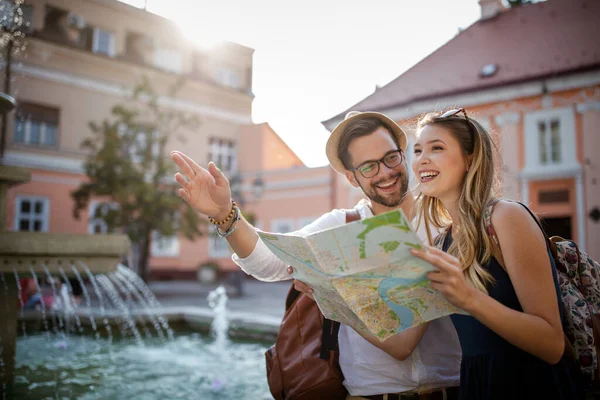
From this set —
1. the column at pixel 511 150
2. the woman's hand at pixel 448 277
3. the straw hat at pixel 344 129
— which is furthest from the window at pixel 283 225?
the woman's hand at pixel 448 277

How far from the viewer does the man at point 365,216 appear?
1.66 m

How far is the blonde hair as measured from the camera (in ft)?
4.47

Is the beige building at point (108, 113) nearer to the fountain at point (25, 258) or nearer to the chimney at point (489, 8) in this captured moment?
the chimney at point (489, 8)

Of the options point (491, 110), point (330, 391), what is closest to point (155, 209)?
point (491, 110)

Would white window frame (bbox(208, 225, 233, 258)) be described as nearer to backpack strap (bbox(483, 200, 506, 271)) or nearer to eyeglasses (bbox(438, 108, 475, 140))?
eyeglasses (bbox(438, 108, 475, 140))

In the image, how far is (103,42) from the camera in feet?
59.1

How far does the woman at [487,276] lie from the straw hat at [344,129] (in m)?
0.40

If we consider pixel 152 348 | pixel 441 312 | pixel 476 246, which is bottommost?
pixel 152 348

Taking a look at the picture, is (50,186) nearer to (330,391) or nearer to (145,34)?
(145,34)

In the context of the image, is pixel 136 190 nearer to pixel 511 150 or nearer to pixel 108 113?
pixel 108 113

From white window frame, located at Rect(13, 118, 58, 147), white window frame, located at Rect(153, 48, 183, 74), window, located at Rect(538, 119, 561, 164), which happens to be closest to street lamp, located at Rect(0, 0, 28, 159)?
white window frame, located at Rect(13, 118, 58, 147)

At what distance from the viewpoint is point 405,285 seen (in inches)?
45.8

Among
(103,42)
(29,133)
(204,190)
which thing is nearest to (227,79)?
(103,42)

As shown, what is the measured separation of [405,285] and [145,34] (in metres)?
19.7
